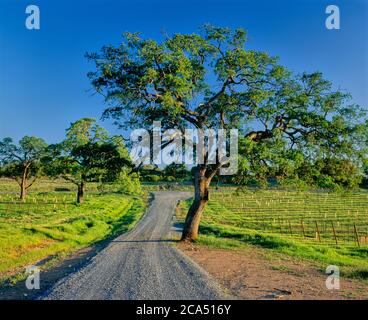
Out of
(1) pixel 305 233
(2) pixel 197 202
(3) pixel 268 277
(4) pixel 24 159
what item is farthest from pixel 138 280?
(4) pixel 24 159

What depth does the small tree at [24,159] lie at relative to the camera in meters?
66.6

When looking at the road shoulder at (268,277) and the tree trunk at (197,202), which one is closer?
the road shoulder at (268,277)

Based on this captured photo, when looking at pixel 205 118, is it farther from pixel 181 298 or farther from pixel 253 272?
pixel 181 298

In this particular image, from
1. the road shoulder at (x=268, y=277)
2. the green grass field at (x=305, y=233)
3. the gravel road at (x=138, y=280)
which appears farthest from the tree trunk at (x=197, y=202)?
the gravel road at (x=138, y=280)

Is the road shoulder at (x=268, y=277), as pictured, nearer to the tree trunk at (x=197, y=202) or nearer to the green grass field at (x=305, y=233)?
the green grass field at (x=305, y=233)

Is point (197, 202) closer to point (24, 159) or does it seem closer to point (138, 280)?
point (138, 280)

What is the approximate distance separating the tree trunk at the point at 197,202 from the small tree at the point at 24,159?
48095mm

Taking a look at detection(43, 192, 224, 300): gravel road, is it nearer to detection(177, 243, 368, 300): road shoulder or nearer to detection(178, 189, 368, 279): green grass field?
detection(177, 243, 368, 300): road shoulder

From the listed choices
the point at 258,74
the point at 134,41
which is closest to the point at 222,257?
the point at 258,74

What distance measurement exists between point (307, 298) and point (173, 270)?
5.48 meters

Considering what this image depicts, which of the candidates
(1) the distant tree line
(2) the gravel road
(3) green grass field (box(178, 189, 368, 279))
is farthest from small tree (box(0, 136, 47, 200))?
(2) the gravel road

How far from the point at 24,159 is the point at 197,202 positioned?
5338cm

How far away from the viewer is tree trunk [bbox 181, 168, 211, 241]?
23578mm

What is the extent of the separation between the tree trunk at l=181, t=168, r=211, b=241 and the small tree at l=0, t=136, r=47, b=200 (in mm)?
48095
